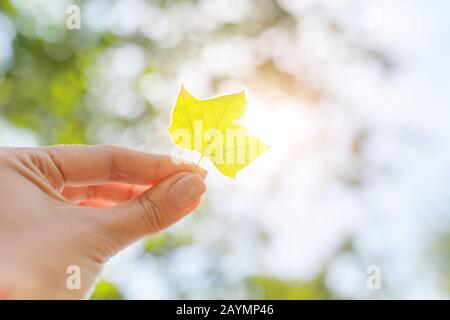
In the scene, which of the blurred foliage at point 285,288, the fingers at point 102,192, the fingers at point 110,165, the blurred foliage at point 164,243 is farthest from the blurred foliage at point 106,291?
the fingers at point 110,165

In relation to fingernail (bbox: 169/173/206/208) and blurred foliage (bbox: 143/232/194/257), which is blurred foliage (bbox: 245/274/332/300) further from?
fingernail (bbox: 169/173/206/208)

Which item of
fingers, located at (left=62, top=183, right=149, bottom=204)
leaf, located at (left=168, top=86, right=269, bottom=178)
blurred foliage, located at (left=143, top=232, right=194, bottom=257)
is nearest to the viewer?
leaf, located at (left=168, top=86, right=269, bottom=178)

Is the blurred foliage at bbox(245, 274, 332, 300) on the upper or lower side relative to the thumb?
upper

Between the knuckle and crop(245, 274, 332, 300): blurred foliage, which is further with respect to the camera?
crop(245, 274, 332, 300): blurred foliage

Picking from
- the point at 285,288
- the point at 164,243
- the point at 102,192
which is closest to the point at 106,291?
the point at 164,243

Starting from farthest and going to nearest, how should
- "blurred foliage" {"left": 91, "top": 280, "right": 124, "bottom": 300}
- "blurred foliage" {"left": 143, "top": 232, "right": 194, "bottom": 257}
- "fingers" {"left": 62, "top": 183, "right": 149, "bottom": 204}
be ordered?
"blurred foliage" {"left": 143, "top": 232, "right": 194, "bottom": 257}
"blurred foliage" {"left": 91, "top": 280, "right": 124, "bottom": 300}
"fingers" {"left": 62, "top": 183, "right": 149, "bottom": 204}

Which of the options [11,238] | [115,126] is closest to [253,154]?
[11,238]

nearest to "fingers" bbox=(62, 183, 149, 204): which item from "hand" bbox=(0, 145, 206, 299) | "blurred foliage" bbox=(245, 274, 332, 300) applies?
"hand" bbox=(0, 145, 206, 299)
